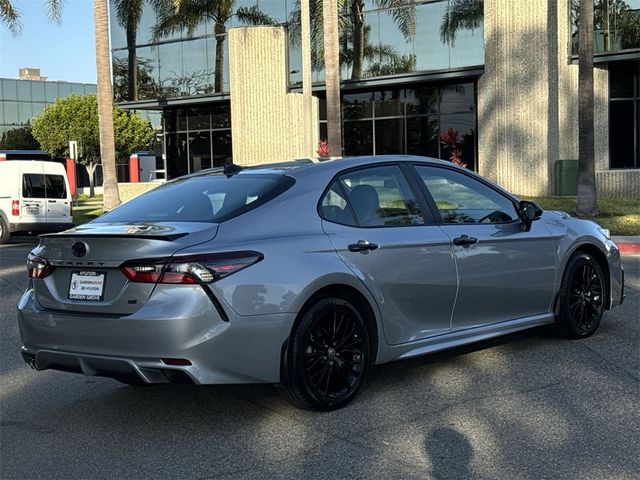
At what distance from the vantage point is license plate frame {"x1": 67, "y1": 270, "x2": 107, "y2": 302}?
458cm

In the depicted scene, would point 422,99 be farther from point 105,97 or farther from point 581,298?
point 581,298

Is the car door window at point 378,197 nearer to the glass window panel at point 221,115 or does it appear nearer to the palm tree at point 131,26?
the glass window panel at point 221,115

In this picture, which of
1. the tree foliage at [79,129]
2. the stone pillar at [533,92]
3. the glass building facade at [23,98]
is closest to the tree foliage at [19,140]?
the glass building facade at [23,98]

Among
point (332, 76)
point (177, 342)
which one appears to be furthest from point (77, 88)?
point (177, 342)

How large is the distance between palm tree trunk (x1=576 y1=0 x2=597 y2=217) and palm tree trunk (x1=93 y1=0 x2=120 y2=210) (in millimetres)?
12990

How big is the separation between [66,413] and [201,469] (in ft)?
5.17

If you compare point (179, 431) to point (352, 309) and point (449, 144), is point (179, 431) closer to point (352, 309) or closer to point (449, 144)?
point (352, 309)

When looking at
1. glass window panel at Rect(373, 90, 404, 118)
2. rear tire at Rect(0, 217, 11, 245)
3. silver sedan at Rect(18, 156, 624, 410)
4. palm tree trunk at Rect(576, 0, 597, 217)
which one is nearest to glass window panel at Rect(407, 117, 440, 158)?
glass window panel at Rect(373, 90, 404, 118)

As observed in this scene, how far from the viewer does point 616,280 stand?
7.04m

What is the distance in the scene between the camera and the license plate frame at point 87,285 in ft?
15.0

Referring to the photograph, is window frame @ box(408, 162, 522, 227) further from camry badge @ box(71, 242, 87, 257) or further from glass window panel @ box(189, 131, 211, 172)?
glass window panel @ box(189, 131, 211, 172)

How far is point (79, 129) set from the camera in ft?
189

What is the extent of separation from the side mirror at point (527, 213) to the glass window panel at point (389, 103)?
74.6 feet

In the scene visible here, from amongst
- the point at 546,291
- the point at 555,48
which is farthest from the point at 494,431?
the point at 555,48
